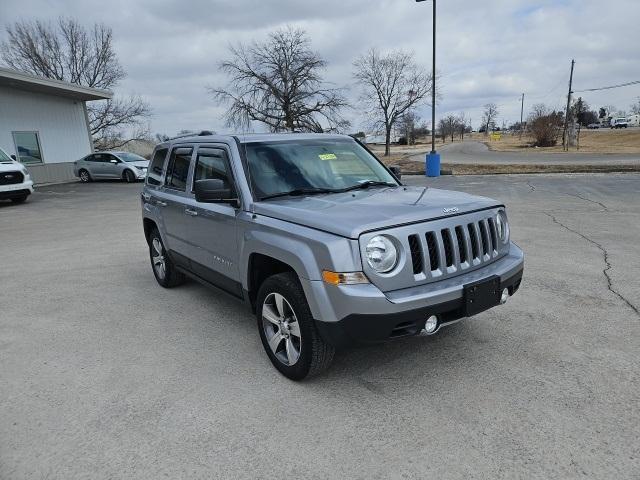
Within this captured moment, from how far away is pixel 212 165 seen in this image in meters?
4.31

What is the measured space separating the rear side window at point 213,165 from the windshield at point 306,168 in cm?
24

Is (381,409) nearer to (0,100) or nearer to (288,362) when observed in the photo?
(288,362)

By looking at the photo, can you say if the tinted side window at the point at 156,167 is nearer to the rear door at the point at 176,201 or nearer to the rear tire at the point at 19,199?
the rear door at the point at 176,201

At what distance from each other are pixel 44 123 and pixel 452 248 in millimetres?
25344

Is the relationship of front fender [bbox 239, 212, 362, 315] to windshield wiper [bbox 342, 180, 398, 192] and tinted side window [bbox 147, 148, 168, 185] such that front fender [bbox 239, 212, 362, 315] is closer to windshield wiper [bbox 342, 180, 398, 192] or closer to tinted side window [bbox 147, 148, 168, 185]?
windshield wiper [bbox 342, 180, 398, 192]

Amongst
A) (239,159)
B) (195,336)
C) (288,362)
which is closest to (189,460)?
(288,362)

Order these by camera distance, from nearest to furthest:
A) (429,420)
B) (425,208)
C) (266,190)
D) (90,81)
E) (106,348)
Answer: (429,420) < (425,208) < (266,190) < (106,348) < (90,81)

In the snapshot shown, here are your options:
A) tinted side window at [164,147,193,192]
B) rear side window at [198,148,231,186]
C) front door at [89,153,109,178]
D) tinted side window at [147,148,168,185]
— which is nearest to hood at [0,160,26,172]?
front door at [89,153,109,178]

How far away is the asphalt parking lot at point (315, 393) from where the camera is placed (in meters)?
2.59

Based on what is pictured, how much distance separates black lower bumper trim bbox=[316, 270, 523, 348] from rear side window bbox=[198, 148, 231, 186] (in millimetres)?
1715

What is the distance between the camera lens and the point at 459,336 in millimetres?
4055

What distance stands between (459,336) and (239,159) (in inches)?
95.0

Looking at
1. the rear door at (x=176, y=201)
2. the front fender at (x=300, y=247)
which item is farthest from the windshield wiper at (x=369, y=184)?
the rear door at (x=176, y=201)

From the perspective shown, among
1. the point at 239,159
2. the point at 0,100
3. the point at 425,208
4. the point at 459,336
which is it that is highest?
the point at 0,100
